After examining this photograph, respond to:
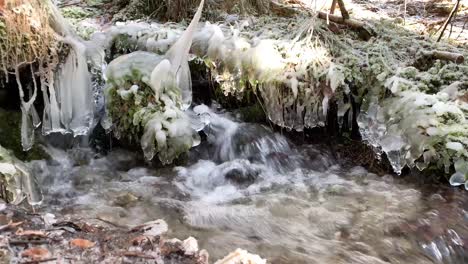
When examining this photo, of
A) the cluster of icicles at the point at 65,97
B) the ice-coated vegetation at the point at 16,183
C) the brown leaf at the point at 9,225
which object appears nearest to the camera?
the brown leaf at the point at 9,225

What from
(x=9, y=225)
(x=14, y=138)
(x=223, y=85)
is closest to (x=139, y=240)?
(x=9, y=225)

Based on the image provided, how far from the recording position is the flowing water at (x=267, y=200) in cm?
312

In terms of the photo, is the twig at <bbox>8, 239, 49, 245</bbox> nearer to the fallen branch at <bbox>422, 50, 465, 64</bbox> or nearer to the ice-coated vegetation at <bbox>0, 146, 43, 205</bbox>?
the ice-coated vegetation at <bbox>0, 146, 43, 205</bbox>

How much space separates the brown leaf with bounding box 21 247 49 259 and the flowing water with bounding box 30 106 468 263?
1.12m

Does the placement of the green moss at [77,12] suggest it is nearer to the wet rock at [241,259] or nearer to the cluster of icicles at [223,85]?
the cluster of icicles at [223,85]

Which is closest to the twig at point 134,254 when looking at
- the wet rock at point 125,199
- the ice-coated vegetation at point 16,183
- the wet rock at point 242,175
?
the ice-coated vegetation at point 16,183

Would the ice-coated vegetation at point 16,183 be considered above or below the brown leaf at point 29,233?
below

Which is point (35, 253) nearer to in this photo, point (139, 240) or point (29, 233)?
point (29, 233)

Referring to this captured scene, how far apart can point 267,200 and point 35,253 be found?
7.07 feet

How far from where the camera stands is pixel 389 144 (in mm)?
3879

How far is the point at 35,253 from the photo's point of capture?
1.95m

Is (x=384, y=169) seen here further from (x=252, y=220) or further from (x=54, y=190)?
(x=54, y=190)

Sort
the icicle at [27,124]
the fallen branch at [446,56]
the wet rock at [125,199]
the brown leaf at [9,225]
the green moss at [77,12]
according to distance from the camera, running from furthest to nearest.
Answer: the green moss at [77,12]
the fallen branch at [446,56]
the icicle at [27,124]
the wet rock at [125,199]
the brown leaf at [9,225]

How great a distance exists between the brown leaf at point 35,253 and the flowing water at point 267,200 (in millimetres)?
1119
